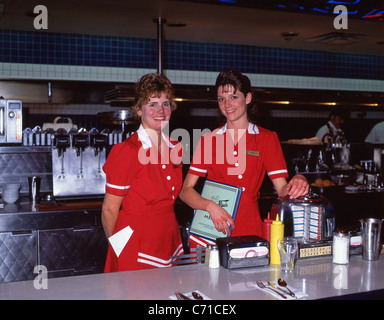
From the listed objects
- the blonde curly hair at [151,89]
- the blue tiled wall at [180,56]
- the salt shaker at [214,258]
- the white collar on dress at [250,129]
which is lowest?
the salt shaker at [214,258]

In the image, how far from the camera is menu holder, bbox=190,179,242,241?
8.25ft

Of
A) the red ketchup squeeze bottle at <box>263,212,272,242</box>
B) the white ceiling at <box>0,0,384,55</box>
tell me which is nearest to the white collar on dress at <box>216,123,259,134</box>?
the red ketchup squeeze bottle at <box>263,212,272,242</box>

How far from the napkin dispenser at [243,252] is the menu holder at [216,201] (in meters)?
0.33

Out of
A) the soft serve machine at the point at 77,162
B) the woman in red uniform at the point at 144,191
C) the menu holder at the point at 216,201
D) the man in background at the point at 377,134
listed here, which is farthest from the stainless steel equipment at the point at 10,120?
the man in background at the point at 377,134

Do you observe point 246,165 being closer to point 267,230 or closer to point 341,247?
point 267,230

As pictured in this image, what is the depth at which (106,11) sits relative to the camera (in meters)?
4.71

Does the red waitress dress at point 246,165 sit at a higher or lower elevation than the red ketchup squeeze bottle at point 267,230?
higher

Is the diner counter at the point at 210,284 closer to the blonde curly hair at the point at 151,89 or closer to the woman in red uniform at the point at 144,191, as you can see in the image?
the woman in red uniform at the point at 144,191

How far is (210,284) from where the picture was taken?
1943 mm

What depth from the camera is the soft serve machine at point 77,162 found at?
4.53m
